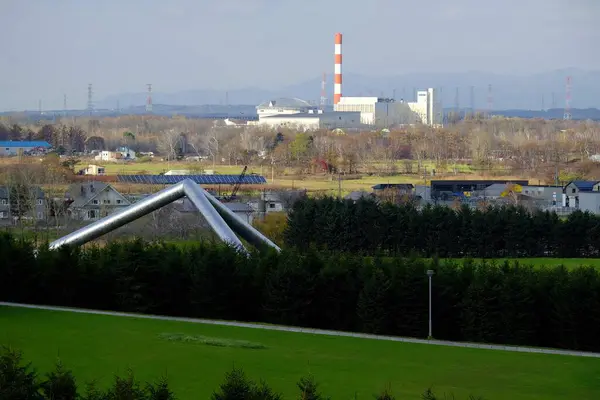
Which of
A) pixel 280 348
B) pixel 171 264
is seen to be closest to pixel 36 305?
pixel 171 264

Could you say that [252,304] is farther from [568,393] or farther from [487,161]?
[487,161]

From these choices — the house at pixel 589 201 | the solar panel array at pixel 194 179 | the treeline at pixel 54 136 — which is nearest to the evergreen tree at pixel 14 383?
the house at pixel 589 201

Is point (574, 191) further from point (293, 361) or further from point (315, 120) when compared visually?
point (315, 120)

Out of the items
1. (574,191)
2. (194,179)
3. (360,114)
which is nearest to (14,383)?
(574,191)

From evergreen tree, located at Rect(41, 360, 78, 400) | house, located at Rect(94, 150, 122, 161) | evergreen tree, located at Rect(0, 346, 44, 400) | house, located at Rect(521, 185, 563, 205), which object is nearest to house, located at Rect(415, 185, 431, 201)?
house, located at Rect(521, 185, 563, 205)

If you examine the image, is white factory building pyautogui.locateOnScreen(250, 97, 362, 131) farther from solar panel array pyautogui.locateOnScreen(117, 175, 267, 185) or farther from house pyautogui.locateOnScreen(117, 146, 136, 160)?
solar panel array pyautogui.locateOnScreen(117, 175, 267, 185)
